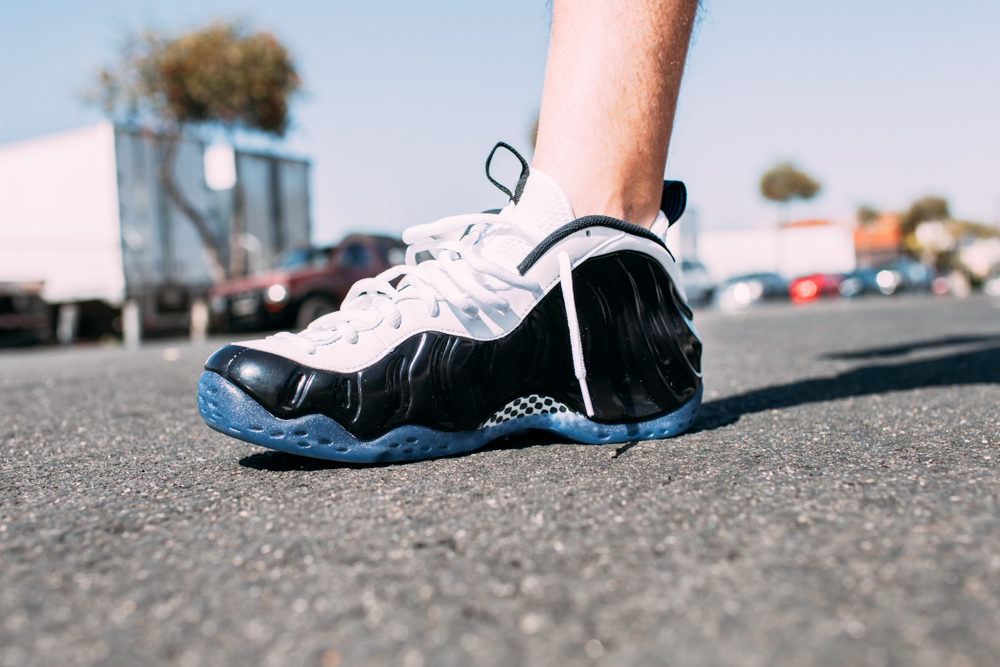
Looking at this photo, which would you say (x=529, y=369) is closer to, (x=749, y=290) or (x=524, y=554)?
(x=524, y=554)

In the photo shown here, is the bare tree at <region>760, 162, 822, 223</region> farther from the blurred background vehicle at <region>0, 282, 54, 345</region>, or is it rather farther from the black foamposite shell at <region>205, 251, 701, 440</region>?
the black foamposite shell at <region>205, 251, 701, 440</region>

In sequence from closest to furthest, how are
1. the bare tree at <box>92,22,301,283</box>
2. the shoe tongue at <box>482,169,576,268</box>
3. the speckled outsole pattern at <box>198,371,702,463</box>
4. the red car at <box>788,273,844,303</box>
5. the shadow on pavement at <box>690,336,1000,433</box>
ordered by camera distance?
the speckled outsole pattern at <box>198,371,702,463</box>, the shoe tongue at <box>482,169,576,268</box>, the shadow on pavement at <box>690,336,1000,433</box>, the bare tree at <box>92,22,301,283</box>, the red car at <box>788,273,844,303</box>

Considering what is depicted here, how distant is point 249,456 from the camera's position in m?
0.97

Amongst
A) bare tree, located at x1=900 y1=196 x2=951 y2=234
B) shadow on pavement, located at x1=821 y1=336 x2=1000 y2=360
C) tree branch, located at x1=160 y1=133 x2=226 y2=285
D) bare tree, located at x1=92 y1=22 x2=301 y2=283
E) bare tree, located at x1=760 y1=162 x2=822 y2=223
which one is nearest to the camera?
shadow on pavement, located at x1=821 y1=336 x2=1000 y2=360

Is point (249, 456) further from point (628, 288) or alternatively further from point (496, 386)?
point (628, 288)

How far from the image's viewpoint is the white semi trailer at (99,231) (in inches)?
403

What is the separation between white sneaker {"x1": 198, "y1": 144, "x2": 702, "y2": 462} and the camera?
87 cm

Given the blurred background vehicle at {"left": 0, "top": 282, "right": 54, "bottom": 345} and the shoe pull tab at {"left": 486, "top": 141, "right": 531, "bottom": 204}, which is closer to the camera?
the shoe pull tab at {"left": 486, "top": 141, "right": 531, "bottom": 204}

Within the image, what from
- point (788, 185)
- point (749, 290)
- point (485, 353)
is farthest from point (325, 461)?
point (788, 185)

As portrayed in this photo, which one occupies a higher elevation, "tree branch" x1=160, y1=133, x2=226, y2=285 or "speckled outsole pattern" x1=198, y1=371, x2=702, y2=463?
"tree branch" x1=160, y1=133, x2=226, y2=285

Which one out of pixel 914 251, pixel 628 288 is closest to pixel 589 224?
pixel 628 288

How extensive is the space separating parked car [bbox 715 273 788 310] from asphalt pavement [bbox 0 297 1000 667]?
18682mm

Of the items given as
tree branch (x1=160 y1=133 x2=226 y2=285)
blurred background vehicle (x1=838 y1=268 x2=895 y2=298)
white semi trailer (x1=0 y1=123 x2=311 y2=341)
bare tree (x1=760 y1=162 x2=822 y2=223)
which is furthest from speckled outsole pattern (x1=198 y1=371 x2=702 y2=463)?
bare tree (x1=760 y1=162 x2=822 y2=223)

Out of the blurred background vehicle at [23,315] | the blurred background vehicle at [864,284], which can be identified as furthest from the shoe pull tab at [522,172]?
the blurred background vehicle at [864,284]
